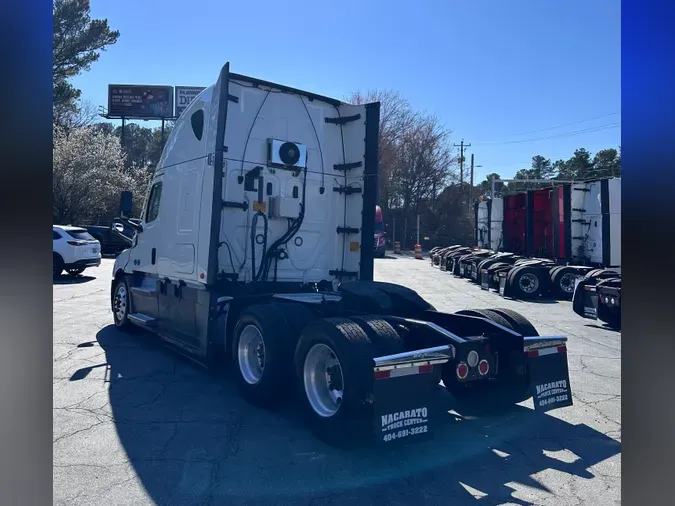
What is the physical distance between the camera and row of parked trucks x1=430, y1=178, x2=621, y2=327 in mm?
11398

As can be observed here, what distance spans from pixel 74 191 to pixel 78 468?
32827 mm

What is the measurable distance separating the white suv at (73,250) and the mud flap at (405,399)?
16.1 meters

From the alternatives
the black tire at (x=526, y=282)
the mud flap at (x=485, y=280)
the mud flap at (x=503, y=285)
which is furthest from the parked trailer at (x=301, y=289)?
the mud flap at (x=485, y=280)

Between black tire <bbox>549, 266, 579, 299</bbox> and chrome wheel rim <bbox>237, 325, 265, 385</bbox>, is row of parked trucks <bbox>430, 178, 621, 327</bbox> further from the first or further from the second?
chrome wheel rim <bbox>237, 325, 265, 385</bbox>

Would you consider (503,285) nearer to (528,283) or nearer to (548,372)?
(528,283)

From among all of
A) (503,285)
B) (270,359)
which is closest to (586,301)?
(503,285)

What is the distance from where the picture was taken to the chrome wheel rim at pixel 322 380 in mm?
4691

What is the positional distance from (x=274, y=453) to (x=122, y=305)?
591cm

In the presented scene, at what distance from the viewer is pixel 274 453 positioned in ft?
14.3

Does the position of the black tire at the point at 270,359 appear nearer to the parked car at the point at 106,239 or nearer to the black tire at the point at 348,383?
the black tire at the point at 348,383
